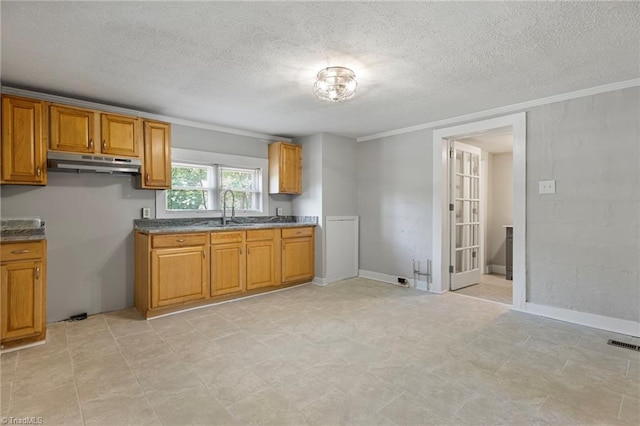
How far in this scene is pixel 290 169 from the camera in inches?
195

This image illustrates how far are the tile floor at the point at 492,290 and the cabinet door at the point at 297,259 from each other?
211 centimetres

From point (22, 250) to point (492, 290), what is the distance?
5.27 metres

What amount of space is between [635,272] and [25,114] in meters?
5.65

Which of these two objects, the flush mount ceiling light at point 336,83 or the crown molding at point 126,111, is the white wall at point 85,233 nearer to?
the crown molding at point 126,111

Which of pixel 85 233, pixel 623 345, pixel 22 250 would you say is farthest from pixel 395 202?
pixel 22 250

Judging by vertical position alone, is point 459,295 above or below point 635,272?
below

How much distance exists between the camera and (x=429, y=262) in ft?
14.5

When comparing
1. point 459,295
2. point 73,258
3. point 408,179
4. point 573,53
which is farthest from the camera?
point 408,179

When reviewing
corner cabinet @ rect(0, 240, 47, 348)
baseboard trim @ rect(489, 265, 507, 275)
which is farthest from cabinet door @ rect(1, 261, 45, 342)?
baseboard trim @ rect(489, 265, 507, 275)

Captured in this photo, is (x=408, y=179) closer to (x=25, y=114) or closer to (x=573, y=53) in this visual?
(x=573, y=53)

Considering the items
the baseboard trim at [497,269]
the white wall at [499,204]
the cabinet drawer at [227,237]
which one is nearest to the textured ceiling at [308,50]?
the cabinet drawer at [227,237]

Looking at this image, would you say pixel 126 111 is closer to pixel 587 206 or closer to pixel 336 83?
pixel 336 83

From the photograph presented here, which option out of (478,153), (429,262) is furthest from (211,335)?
(478,153)

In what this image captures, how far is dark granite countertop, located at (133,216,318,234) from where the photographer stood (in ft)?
11.7
